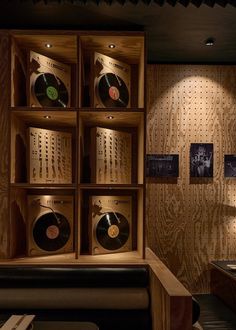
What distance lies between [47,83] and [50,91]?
0.06 metres

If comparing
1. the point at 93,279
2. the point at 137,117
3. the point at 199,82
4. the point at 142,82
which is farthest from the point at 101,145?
the point at 199,82

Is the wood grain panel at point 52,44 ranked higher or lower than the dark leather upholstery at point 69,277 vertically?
higher

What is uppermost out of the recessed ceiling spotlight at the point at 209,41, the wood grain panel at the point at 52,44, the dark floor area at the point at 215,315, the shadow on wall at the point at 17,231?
the recessed ceiling spotlight at the point at 209,41

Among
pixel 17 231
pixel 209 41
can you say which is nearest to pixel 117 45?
pixel 209 41

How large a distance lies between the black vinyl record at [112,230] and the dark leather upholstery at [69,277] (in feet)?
1.13

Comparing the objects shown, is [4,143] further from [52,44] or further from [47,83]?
[52,44]

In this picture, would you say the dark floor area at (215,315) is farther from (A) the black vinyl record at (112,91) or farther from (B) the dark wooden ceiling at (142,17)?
(B) the dark wooden ceiling at (142,17)

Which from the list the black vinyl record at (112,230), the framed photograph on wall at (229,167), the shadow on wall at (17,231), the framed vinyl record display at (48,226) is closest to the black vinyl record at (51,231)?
the framed vinyl record display at (48,226)

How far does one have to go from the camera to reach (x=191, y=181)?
3768 mm

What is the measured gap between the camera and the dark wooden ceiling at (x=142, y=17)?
2453 millimetres

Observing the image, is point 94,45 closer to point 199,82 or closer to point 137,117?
point 137,117

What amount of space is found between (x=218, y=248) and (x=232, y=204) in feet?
1.51

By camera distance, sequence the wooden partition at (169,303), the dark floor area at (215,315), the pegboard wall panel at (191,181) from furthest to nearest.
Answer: the pegboard wall panel at (191,181), the dark floor area at (215,315), the wooden partition at (169,303)

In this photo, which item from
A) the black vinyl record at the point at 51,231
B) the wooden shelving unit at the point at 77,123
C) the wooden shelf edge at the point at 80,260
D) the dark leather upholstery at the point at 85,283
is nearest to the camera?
the dark leather upholstery at the point at 85,283
